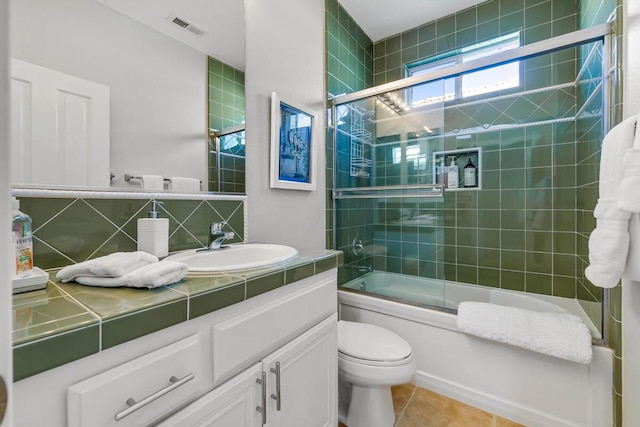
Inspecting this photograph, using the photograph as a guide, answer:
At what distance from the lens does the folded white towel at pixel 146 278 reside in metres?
0.70

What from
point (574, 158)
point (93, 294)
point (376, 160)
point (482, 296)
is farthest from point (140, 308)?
point (574, 158)

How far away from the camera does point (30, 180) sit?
0.87 m

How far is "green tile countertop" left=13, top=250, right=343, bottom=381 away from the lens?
464 millimetres

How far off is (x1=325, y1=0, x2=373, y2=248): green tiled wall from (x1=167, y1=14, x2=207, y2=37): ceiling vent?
1052 millimetres

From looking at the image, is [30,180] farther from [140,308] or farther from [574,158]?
[574,158]

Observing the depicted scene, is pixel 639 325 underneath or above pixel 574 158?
underneath

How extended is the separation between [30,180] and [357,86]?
93.9 inches

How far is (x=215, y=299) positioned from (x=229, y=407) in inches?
11.9

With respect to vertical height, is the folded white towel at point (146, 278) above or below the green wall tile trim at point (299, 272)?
above

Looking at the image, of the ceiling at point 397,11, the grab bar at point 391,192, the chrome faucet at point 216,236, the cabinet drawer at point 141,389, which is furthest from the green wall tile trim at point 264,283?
the ceiling at point 397,11

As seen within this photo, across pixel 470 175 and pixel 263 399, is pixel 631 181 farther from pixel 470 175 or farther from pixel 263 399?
pixel 470 175

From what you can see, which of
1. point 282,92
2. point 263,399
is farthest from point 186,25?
point 263,399

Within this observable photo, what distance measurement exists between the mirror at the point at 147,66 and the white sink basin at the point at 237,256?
1.07ft

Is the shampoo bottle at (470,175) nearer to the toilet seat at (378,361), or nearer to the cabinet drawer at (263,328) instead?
the toilet seat at (378,361)
